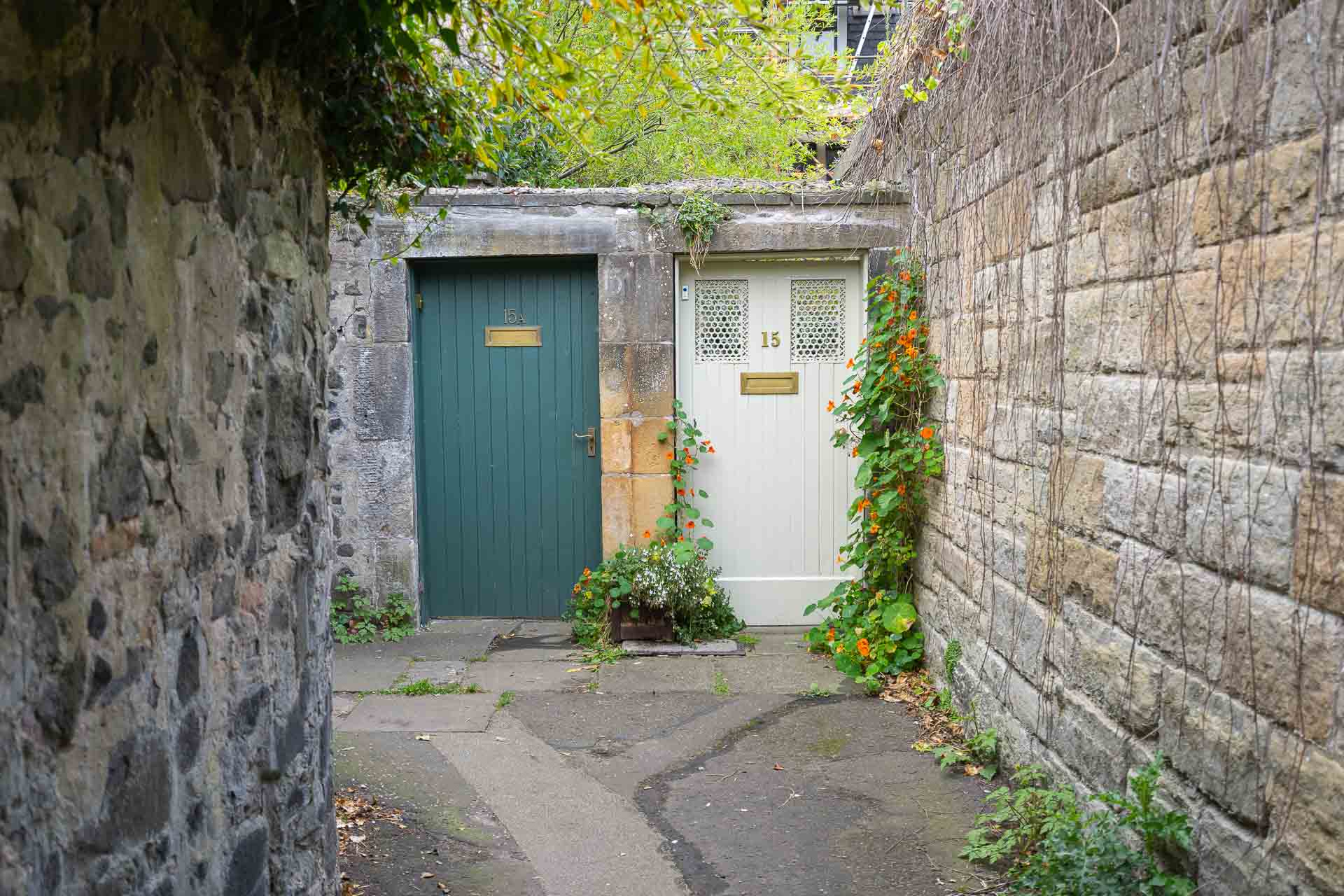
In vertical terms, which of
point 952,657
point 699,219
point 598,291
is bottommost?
point 952,657

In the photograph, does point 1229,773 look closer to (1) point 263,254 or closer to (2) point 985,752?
(2) point 985,752

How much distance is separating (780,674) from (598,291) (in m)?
2.36

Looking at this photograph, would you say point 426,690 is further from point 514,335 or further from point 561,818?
point 514,335

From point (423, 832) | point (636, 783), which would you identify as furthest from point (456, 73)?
point (636, 783)

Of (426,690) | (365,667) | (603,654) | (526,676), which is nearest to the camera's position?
(426,690)

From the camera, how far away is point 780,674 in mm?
5277

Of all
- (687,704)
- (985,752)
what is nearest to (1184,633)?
(985,752)

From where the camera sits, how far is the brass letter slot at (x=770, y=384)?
6059 millimetres

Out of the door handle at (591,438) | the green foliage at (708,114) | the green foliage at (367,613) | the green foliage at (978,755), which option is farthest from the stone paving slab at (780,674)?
the green foliage at (708,114)

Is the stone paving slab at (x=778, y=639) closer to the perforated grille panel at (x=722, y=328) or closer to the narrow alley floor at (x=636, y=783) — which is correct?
the narrow alley floor at (x=636, y=783)

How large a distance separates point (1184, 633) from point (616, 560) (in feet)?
11.9

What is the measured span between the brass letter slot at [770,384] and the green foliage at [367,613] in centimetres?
235

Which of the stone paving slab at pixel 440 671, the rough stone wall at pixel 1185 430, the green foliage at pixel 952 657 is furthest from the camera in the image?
the stone paving slab at pixel 440 671

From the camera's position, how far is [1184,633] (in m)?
2.59
